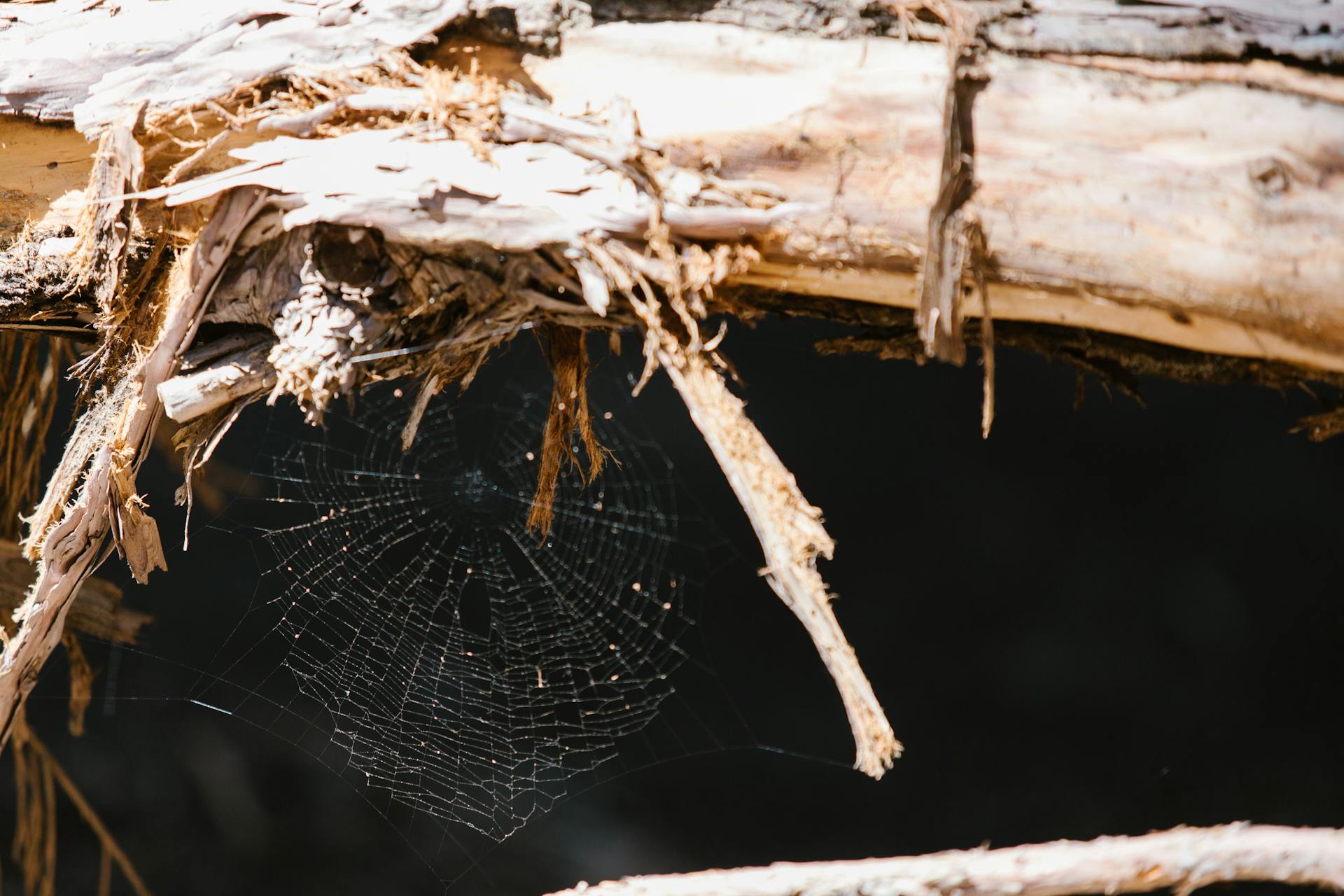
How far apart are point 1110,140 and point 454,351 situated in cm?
53

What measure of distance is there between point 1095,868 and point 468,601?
3.38 feet

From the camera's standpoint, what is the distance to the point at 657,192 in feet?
2.18

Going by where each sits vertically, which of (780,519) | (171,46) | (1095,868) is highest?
(171,46)

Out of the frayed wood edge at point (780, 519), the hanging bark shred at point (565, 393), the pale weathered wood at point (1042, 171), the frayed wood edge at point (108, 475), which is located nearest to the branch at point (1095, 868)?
the frayed wood edge at point (780, 519)

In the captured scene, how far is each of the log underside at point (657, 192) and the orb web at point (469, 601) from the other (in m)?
0.49

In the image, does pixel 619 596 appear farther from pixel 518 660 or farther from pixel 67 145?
pixel 67 145

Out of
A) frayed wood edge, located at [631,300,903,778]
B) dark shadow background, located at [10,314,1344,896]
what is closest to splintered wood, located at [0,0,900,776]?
frayed wood edge, located at [631,300,903,778]

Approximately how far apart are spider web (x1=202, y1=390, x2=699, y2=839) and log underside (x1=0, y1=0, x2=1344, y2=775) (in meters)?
0.50

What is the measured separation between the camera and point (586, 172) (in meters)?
0.68

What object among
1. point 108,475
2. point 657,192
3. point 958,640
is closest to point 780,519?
point 657,192

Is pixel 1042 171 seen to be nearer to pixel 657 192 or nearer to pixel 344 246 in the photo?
pixel 657 192

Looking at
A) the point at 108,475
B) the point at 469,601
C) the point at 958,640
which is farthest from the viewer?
the point at 469,601

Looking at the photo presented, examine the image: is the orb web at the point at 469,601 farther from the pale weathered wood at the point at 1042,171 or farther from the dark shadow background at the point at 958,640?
the pale weathered wood at the point at 1042,171

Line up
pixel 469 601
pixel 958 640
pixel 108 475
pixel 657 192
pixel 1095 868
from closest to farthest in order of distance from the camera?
pixel 1095 868 → pixel 657 192 → pixel 108 475 → pixel 958 640 → pixel 469 601
